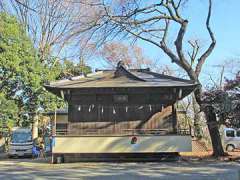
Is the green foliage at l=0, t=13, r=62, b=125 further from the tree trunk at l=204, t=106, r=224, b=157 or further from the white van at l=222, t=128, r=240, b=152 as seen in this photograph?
the tree trunk at l=204, t=106, r=224, b=157

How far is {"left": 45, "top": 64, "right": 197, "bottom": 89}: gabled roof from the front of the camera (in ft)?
77.6

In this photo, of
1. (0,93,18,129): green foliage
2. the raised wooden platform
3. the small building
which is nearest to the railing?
the small building

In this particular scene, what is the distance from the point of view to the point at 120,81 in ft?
81.7

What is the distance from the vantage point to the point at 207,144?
3259 centimetres

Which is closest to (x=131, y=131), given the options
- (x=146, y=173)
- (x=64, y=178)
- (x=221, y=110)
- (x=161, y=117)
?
(x=161, y=117)

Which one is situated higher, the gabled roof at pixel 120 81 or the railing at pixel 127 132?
the gabled roof at pixel 120 81

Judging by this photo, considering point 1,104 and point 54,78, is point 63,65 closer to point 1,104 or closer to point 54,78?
point 54,78

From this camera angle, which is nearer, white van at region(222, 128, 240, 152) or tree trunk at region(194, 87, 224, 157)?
tree trunk at region(194, 87, 224, 157)

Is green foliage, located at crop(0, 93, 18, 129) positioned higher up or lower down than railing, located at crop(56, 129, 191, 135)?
higher up

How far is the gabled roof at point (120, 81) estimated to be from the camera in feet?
77.6

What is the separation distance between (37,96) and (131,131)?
1611 cm

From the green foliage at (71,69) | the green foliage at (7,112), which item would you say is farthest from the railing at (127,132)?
the green foliage at (71,69)

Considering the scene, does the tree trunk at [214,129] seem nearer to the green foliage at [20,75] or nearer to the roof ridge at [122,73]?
the roof ridge at [122,73]

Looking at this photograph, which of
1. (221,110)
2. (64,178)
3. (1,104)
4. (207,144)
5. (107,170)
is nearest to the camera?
(64,178)
